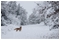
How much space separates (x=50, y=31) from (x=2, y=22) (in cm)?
90

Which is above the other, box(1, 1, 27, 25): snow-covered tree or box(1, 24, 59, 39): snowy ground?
box(1, 1, 27, 25): snow-covered tree

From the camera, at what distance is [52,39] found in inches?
108

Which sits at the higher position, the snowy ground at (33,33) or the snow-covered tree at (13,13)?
the snow-covered tree at (13,13)

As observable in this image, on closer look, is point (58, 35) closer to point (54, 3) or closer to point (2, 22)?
point (54, 3)

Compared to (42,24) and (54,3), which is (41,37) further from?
(54,3)

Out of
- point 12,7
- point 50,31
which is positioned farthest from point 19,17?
point 50,31

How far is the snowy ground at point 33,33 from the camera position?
2734 millimetres

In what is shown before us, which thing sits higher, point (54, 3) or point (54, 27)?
point (54, 3)

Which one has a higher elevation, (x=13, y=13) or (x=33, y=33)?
(x=13, y=13)

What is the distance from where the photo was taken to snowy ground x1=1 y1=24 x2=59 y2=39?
2734mm

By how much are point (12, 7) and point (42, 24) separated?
636mm

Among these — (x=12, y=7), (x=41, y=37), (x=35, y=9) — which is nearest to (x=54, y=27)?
(x=41, y=37)

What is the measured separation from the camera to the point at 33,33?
9.00ft

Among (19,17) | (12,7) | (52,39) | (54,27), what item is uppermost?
(12,7)
